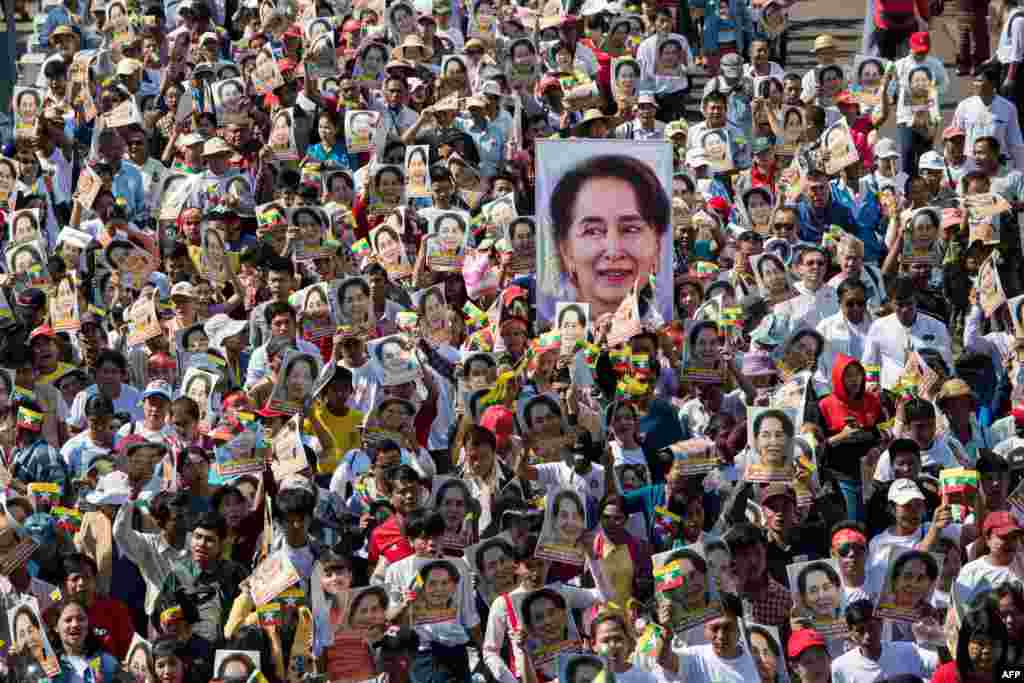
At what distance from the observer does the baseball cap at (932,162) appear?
61.8 feet

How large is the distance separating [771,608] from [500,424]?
7.60ft

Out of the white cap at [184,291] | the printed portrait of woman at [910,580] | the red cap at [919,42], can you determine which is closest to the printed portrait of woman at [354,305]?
the white cap at [184,291]

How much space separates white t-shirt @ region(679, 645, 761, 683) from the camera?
12.5m

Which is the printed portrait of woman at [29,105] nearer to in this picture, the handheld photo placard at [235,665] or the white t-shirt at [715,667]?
the handheld photo placard at [235,665]

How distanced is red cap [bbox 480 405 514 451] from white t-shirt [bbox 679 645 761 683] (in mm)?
2546

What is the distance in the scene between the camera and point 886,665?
12.7m

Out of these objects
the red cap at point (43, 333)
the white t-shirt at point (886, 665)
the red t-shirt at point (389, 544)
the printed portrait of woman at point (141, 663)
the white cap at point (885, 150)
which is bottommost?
the white t-shirt at point (886, 665)

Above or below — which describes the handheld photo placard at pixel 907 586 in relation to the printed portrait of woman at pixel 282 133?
below

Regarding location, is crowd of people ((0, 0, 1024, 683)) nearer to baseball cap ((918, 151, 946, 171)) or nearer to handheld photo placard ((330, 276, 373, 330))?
handheld photo placard ((330, 276, 373, 330))

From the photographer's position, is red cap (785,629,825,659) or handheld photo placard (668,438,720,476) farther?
handheld photo placard (668,438,720,476)

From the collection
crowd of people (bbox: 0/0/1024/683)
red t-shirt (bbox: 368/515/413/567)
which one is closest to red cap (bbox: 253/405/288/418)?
crowd of people (bbox: 0/0/1024/683)

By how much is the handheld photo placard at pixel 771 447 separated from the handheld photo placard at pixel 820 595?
123 centimetres

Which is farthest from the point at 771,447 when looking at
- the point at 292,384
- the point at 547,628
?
the point at 292,384

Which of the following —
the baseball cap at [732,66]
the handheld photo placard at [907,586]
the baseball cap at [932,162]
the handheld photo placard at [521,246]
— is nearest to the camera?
the handheld photo placard at [907,586]
